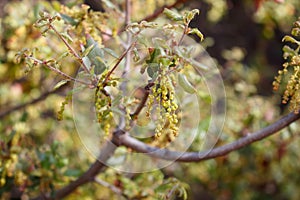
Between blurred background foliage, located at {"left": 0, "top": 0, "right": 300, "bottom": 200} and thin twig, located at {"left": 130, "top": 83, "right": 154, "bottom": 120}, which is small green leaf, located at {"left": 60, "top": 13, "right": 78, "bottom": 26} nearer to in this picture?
blurred background foliage, located at {"left": 0, "top": 0, "right": 300, "bottom": 200}

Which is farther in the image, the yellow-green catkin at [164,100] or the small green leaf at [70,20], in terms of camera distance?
the small green leaf at [70,20]

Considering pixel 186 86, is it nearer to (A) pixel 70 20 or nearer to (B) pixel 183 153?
Result: (B) pixel 183 153

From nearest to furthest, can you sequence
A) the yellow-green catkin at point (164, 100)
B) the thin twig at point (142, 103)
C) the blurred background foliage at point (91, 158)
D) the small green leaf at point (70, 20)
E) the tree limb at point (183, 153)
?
1. the yellow-green catkin at point (164, 100)
2. the thin twig at point (142, 103)
3. the tree limb at point (183, 153)
4. the small green leaf at point (70, 20)
5. the blurred background foliage at point (91, 158)

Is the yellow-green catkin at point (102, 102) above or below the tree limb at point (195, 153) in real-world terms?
above

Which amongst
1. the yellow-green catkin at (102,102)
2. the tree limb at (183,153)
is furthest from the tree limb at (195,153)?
the yellow-green catkin at (102,102)

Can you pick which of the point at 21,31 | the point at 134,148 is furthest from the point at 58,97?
the point at 134,148

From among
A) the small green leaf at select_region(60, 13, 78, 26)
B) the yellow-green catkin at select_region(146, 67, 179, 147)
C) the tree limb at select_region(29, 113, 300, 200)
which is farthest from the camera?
the small green leaf at select_region(60, 13, 78, 26)

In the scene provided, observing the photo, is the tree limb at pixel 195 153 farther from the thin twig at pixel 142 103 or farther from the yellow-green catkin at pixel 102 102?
the yellow-green catkin at pixel 102 102

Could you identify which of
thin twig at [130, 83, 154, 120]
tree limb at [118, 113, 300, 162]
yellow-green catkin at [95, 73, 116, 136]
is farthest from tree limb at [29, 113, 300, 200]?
yellow-green catkin at [95, 73, 116, 136]

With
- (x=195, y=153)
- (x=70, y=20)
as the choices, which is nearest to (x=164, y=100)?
(x=195, y=153)

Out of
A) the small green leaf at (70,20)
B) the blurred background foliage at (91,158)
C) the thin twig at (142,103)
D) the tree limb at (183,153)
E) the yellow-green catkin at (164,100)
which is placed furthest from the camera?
the blurred background foliage at (91,158)
